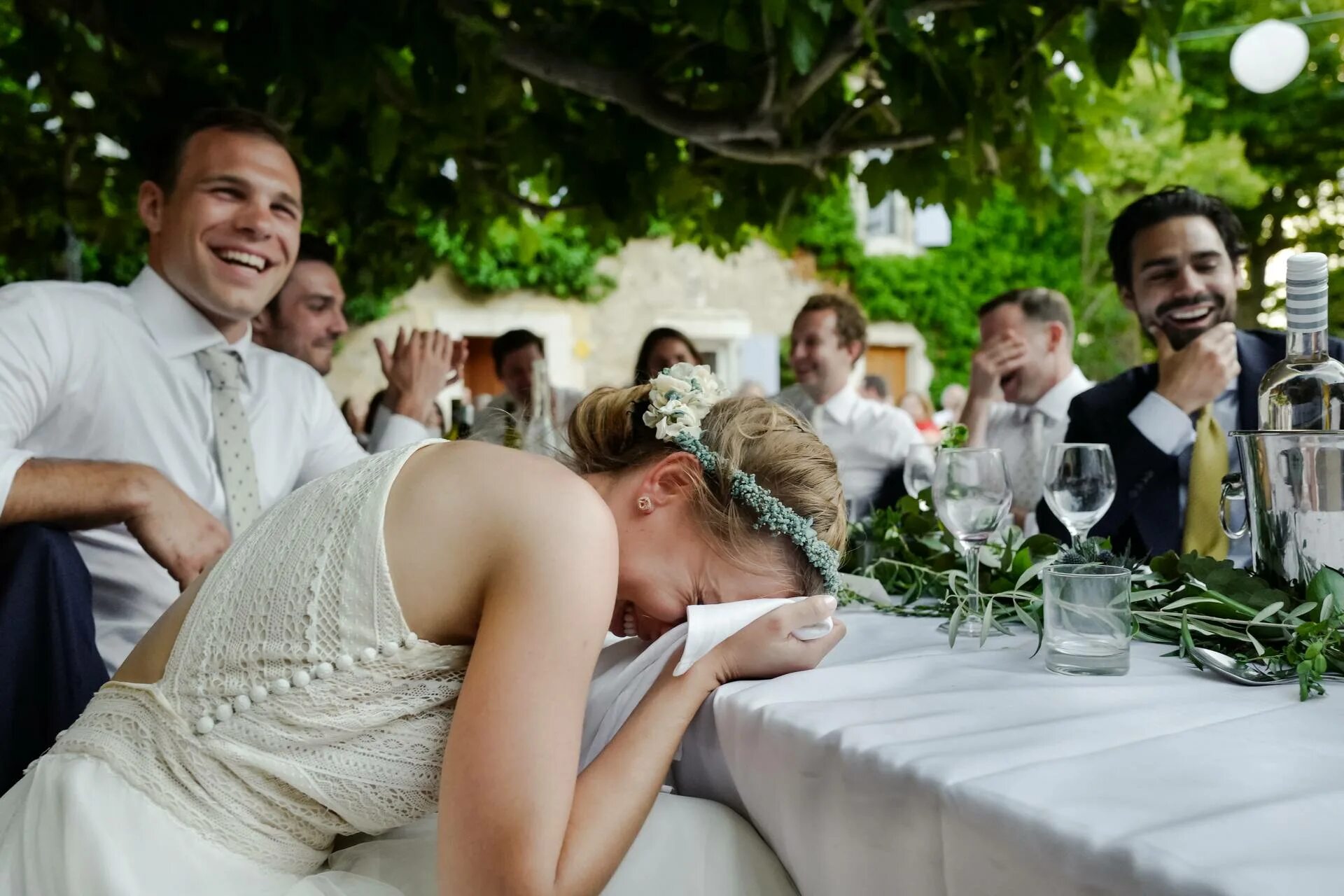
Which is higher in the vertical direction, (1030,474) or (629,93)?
(629,93)

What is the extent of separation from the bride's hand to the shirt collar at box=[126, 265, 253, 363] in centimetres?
178

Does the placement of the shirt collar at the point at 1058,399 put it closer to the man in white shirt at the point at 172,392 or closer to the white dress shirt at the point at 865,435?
the white dress shirt at the point at 865,435

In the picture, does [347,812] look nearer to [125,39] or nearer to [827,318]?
[125,39]

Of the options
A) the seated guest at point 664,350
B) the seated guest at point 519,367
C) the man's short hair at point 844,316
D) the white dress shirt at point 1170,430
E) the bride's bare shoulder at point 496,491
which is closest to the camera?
the bride's bare shoulder at point 496,491

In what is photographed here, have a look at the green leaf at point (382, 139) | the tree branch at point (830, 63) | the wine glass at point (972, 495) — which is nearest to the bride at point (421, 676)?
the wine glass at point (972, 495)

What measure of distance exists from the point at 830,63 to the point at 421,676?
99.6 inches

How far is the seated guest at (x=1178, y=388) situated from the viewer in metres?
2.39

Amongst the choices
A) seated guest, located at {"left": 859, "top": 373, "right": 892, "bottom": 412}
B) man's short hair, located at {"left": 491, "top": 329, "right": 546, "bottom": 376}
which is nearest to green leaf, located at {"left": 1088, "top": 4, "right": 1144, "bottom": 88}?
man's short hair, located at {"left": 491, "top": 329, "right": 546, "bottom": 376}

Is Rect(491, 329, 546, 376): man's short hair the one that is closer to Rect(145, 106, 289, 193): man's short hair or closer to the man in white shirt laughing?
the man in white shirt laughing


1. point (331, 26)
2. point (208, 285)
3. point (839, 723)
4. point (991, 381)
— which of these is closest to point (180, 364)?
point (208, 285)

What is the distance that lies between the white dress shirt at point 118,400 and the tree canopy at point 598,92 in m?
0.96

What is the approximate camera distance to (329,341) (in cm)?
443

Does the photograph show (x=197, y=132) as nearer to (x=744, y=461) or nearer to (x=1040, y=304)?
(x=744, y=461)

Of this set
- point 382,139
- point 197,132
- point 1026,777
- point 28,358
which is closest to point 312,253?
point 382,139
